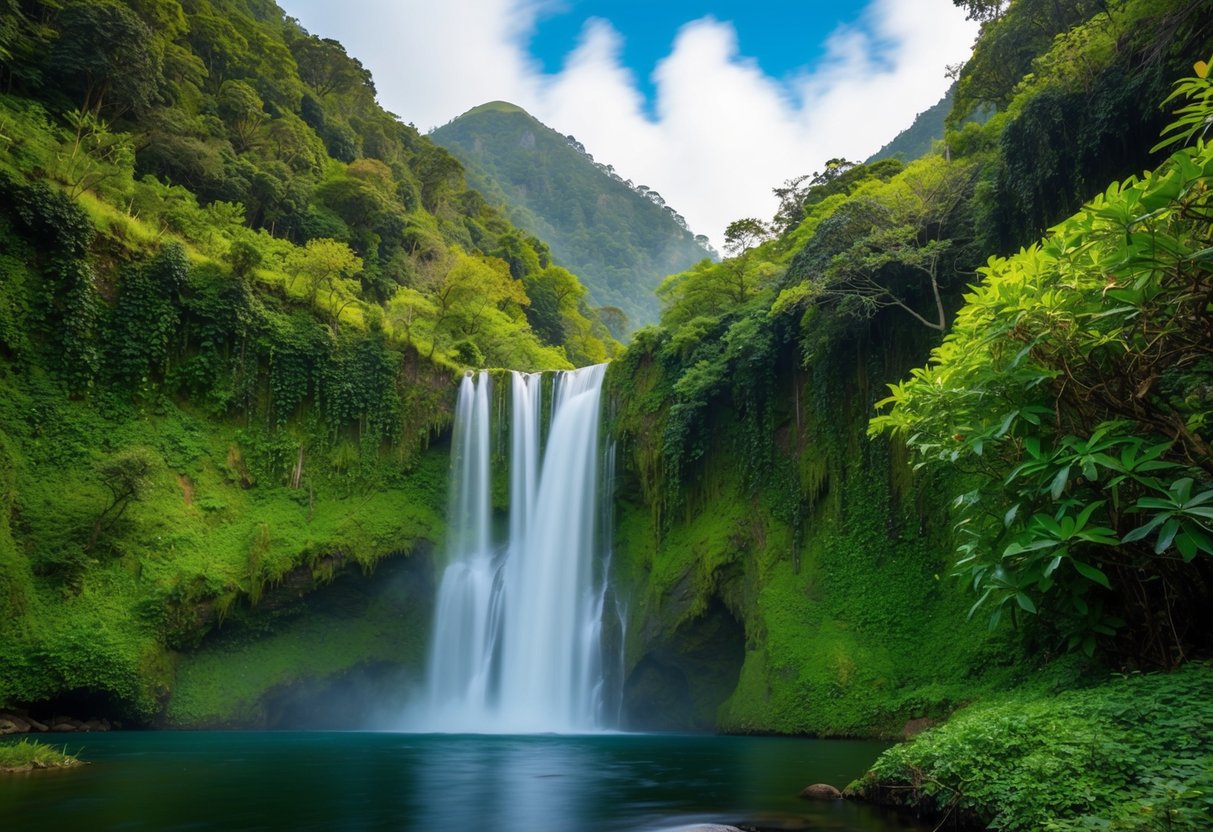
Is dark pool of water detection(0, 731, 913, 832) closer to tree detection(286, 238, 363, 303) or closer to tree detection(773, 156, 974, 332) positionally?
tree detection(773, 156, 974, 332)

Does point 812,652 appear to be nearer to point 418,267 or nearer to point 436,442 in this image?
point 436,442

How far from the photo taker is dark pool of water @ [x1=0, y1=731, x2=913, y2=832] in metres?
6.57

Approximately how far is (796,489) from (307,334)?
15.0 m

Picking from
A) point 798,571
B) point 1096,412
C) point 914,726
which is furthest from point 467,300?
point 1096,412

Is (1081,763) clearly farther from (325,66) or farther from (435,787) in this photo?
(325,66)

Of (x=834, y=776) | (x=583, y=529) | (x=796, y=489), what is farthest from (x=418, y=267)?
(x=834, y=776)

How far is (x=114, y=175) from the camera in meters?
19.7

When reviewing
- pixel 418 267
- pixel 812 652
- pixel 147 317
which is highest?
pixel 418 267

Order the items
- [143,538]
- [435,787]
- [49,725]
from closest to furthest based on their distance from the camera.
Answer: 1. [435,787]
2. [49,725]
3. [143,538]

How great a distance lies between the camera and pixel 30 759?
905 cm

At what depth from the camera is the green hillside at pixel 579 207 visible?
74.3 metres

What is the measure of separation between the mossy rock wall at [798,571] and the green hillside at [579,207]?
51.4m

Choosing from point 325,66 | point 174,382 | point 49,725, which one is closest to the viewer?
point 49,725

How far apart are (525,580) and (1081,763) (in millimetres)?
16884
